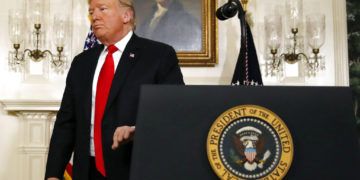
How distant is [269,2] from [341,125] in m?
3.55

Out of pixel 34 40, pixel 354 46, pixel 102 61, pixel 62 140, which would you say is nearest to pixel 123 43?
pixel 102 61

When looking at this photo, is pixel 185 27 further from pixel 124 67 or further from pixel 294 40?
pixel 124 67

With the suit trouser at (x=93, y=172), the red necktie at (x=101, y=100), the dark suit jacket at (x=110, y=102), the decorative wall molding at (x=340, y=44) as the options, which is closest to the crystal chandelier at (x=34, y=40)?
the dark suit jacket at (x=110, y=102)

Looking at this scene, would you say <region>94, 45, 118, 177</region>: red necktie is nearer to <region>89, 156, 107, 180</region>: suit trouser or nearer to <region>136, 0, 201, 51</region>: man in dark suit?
<region>89, 156, 107, 180</region>: suit trouser

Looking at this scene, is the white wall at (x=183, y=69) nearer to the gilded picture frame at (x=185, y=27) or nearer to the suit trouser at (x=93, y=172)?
the gilded picture frame at (x=185, y=27)

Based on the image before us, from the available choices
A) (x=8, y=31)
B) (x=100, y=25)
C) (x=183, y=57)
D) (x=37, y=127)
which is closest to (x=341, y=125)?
(x=100, y=25)

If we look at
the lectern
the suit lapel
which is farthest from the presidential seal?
the suit lapel

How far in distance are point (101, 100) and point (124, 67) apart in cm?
17

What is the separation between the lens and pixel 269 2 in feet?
15.1

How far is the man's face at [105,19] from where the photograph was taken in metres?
2.13

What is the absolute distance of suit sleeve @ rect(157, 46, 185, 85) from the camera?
6.70 feet

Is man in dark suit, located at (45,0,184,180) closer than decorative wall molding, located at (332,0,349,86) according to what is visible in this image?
Yes

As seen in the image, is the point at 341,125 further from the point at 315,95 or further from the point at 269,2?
the point at 269,2

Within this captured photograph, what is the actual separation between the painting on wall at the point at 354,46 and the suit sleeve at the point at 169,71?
2.97m
